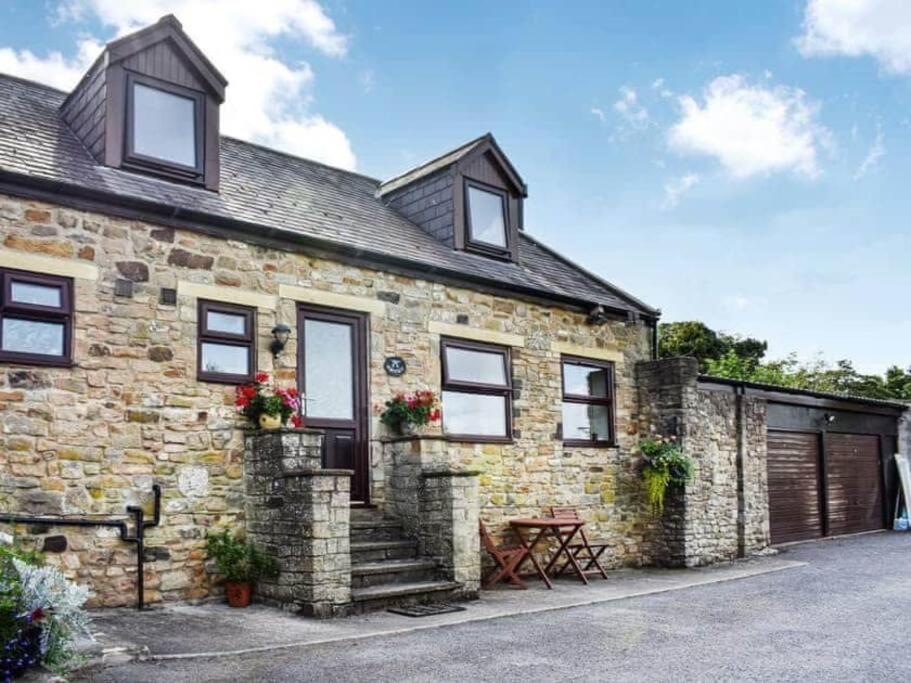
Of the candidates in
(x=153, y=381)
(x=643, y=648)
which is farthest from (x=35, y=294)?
(x=643, y=648)

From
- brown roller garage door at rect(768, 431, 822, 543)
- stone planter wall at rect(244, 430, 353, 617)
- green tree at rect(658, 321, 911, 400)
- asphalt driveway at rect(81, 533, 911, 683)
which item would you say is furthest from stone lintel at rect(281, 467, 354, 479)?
green tree at rect(658, 321, 911, 400)

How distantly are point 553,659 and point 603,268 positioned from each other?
9878mm

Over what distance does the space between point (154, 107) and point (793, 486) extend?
12.5 meters

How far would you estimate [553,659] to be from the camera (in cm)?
651

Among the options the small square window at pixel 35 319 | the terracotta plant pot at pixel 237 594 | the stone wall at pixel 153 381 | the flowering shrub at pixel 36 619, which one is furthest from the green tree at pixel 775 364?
the flowering shrub at pixel 36 619

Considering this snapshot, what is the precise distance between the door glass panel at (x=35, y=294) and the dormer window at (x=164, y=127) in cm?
199

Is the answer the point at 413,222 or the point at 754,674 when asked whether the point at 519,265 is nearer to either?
the point at 413,222

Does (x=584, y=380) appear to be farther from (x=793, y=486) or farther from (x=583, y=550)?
(x=793, y=486)

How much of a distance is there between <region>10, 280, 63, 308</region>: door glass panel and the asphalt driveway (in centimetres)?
352

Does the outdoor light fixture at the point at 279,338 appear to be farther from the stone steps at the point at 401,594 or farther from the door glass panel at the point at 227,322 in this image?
the stone steps at the point at 401,594

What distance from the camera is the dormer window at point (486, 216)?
41.6 feet

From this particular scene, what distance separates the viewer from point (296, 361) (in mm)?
9648

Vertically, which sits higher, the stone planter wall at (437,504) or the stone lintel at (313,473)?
the stone lintel at (313,473)

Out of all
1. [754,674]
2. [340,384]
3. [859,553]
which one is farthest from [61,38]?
[859,553]
